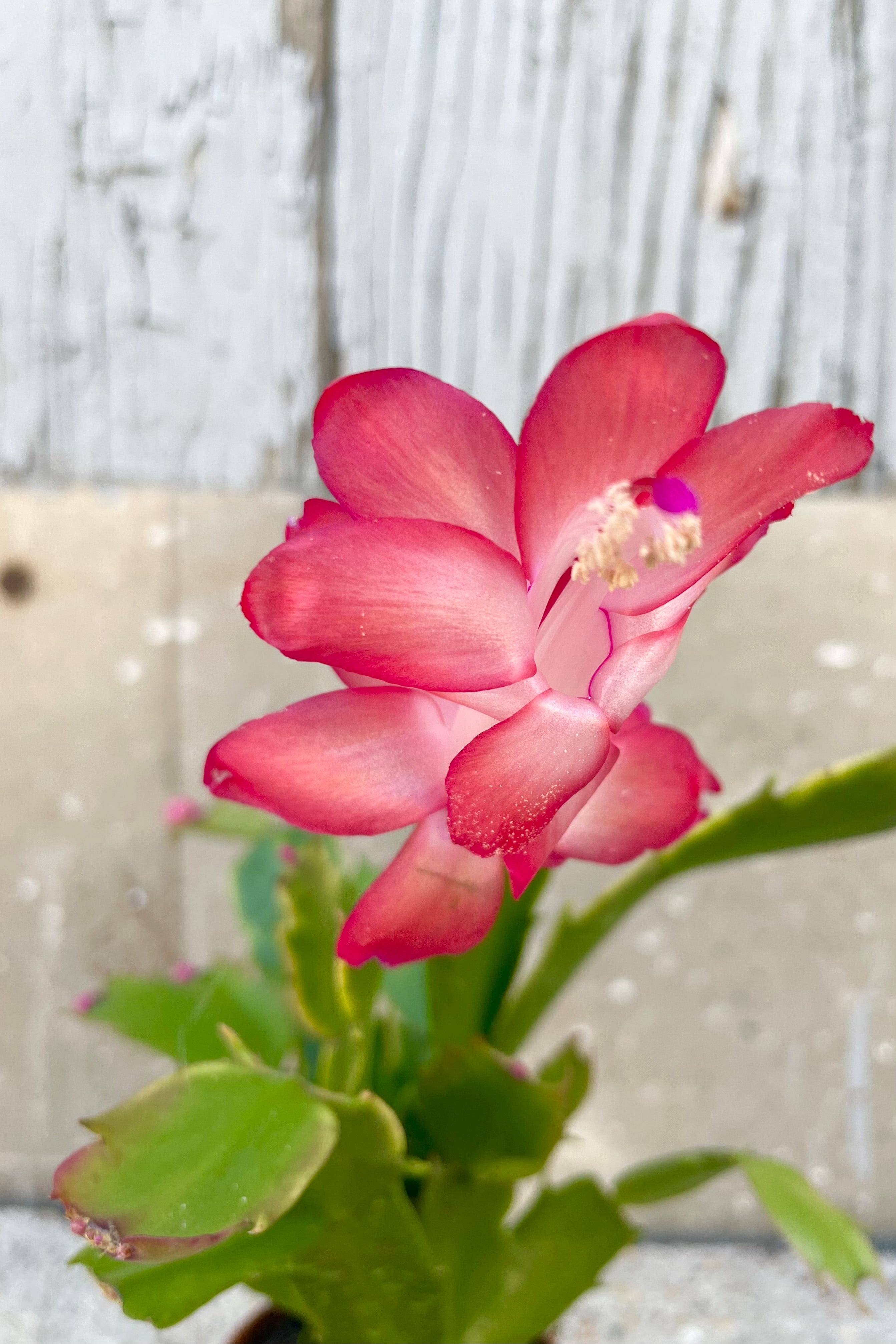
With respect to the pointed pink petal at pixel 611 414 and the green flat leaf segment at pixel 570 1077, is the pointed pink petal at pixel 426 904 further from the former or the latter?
the green flat leaf segment at pixel 570 1077

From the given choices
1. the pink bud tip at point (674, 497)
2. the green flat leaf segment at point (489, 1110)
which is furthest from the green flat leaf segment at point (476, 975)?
the pink bud tip at point (674, 497)

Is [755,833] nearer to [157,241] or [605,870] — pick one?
[605,870]

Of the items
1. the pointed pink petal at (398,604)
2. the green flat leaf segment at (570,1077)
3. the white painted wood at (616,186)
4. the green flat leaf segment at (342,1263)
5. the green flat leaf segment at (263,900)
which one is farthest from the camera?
the white painted wood at (616,186)

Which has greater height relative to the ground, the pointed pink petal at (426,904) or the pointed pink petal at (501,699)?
the pointed pink petal at (501,699)

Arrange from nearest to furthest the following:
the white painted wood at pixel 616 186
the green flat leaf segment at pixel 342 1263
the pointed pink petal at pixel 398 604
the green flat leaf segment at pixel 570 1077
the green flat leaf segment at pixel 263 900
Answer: the pointed pink petal at pixel 398 604, the green flat leaf segment at pixel 342 1263, the green flat leaf segment at pixel 570 1077, the green flat leaf segment at pixel 263 900, the white painted wood at pixel 616 186

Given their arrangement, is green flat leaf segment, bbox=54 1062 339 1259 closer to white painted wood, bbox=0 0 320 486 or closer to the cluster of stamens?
the cluster of stamens

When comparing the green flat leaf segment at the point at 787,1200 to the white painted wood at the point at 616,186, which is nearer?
the green flat leaf segment at the point at 787,1200

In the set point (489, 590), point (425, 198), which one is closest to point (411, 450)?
point (489, 590)
